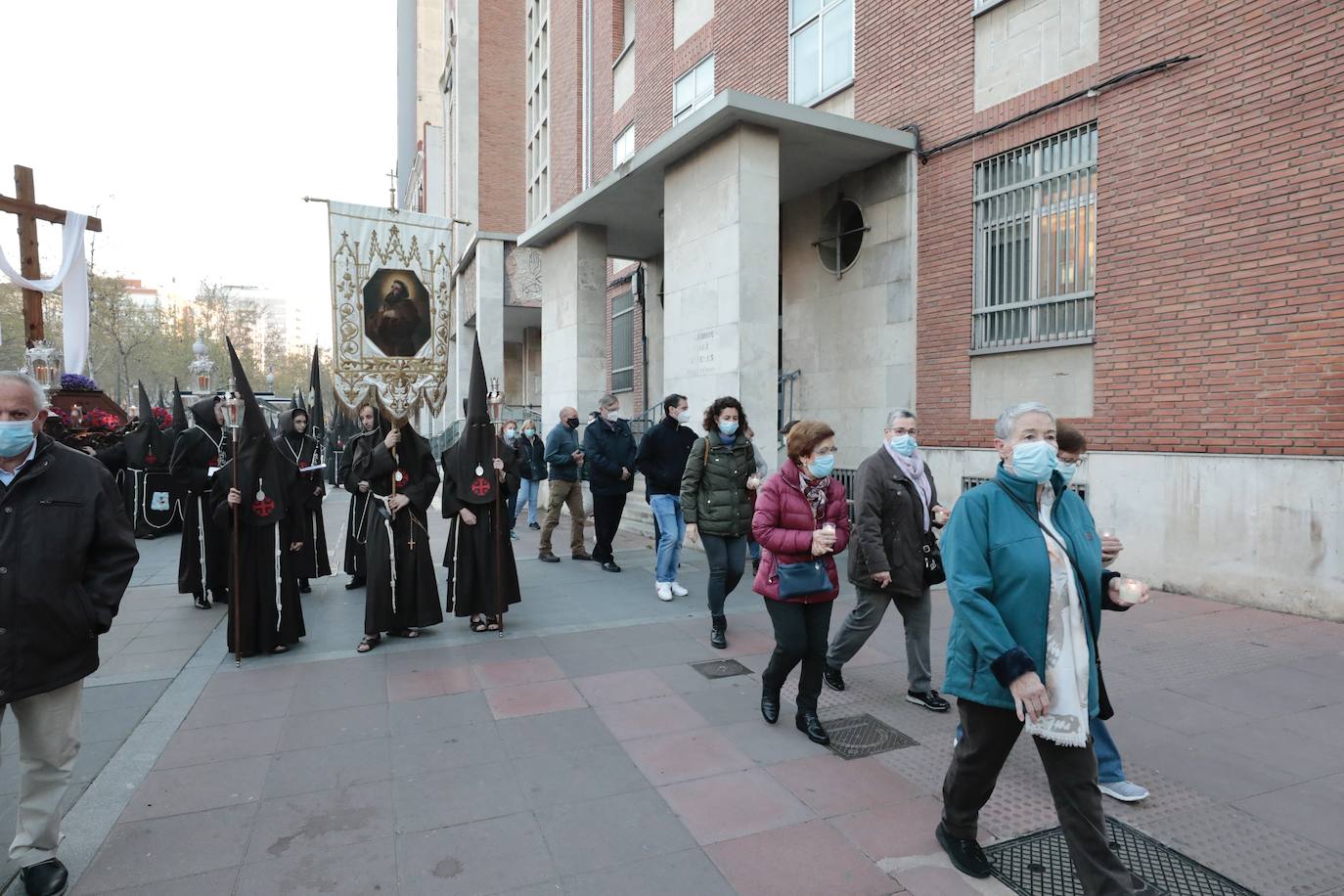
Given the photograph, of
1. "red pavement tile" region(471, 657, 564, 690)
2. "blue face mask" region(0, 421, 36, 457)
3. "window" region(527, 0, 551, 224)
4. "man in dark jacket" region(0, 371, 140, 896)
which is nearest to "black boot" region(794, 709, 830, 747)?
"red pavement tile" region(471, 657, 564, 690)

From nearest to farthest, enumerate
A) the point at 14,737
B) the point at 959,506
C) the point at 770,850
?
the point at 959,506, the point at 770,850, the point at 14,737

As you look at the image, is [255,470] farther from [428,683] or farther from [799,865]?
[799,865]

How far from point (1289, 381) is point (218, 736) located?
881cm

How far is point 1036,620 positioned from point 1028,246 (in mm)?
7787

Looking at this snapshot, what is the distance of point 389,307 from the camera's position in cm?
718

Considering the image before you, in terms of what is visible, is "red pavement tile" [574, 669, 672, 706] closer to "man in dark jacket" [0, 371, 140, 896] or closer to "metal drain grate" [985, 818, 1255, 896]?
"metal drain grate" [985, 818, 1255, 896]

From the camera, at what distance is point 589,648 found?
616cm

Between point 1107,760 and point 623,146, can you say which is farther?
point 623,146

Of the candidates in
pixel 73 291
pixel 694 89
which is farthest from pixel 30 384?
pixel 73 291

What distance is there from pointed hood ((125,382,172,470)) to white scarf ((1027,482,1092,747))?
12.5 metres

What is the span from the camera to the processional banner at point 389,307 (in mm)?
6867

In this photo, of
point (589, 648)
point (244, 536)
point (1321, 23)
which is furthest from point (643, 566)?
point (1321, 23)

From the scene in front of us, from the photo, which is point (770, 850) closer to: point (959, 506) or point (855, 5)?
point (959, 506)

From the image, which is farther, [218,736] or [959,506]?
[218,736]
